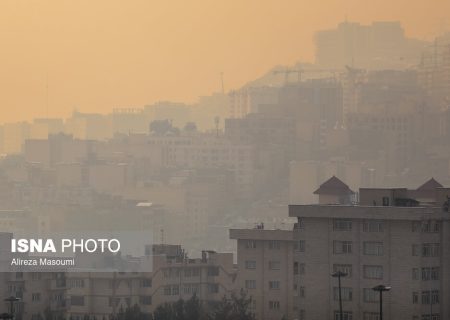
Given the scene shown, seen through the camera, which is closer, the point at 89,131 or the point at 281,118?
the point at 281,118

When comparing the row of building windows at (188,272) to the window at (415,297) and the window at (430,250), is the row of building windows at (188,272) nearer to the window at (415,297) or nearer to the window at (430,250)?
the window at (430,250)

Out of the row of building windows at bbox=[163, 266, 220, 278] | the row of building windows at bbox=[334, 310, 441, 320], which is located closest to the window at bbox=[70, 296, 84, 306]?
the row of building windows at bbox=[163, 266, 220, 278]

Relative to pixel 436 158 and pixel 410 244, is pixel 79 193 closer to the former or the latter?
pixel 436 158

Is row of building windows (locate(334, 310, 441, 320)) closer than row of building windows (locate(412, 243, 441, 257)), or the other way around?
row of building windows (locate(334, 310, 441, 320))

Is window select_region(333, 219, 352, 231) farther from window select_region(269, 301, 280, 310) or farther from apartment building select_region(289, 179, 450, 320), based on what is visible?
window select_region(269, 301, 280, 310)

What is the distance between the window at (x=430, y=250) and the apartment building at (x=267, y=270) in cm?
814

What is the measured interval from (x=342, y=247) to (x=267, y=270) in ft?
32.1

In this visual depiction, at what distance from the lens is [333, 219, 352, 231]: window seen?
30830 millimetres

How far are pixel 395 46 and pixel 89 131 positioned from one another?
23.5 m

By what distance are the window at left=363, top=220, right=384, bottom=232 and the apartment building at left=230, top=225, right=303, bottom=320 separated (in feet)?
26.7

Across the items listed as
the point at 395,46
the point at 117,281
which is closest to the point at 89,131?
the point at 395,46

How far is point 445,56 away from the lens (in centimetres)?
13488

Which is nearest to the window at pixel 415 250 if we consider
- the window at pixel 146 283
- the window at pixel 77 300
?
the window at pixel 77 300

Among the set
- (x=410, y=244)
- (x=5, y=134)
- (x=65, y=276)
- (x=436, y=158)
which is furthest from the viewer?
(x=5, y=134)
